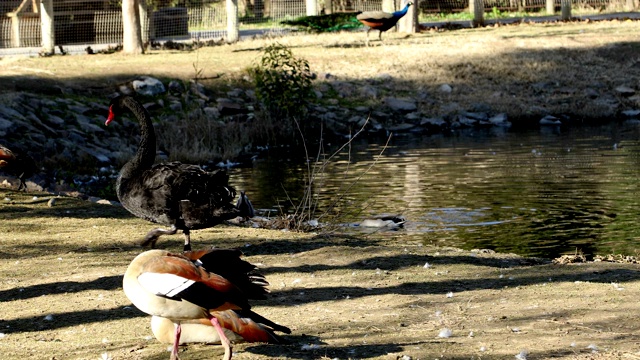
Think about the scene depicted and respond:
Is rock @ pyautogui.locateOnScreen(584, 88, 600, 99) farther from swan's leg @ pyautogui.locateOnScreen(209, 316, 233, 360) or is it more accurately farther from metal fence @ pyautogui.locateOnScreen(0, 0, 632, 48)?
swan's leg @ pyautogui.locateOnScreen(209, 316, 233, 360)

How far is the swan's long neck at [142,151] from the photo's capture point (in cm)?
1028

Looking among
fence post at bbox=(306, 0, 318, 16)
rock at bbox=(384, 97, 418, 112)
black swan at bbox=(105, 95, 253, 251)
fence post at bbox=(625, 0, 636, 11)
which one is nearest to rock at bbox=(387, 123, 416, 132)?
rock at bbox=(384, 97, 418, 112)

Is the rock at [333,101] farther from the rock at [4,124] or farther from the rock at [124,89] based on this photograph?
the rock at [4,124]

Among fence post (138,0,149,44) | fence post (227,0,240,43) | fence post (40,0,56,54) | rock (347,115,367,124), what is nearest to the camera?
rock (347,115,367,124)

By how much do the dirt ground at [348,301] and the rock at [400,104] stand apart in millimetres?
17469

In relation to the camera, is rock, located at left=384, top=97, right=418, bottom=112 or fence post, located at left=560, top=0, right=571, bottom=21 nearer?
rock, located at left=384, top=97, right=418, bottom=112

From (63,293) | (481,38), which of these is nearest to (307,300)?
(63,293)

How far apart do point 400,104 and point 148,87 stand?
7448 millimetres

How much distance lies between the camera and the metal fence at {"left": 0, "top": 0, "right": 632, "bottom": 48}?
37.9 m

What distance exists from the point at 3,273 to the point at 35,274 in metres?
0.36

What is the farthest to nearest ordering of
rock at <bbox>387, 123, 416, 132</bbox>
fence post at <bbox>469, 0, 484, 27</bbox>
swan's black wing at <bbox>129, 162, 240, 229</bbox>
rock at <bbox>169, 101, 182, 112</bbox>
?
fence post at <bbox>469, 0, 484, 27</bbox>, rock at <bbox>387, 123, 416, 132</bbox>, rock at <bbox>169, 101, 182, 112</bbox>, swan's black wing at <bbox>129, 162, 240, 229</bbox>

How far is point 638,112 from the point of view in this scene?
1184 inches

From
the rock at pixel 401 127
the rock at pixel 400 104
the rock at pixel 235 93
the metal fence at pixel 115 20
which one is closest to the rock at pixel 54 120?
the rock at pixel 235 93

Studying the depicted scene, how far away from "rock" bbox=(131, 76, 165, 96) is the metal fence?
8574 millimetres
